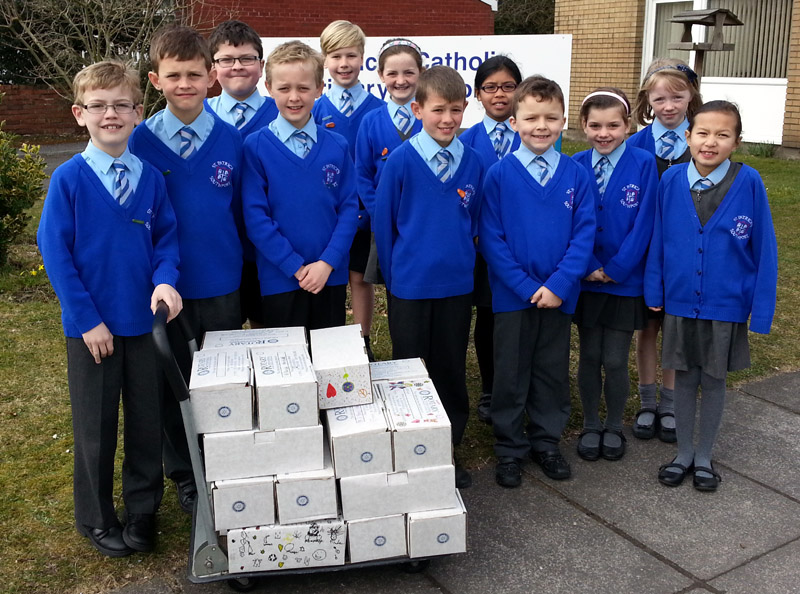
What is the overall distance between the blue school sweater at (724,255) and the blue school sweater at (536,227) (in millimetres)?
387

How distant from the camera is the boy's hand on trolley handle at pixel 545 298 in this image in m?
3.65

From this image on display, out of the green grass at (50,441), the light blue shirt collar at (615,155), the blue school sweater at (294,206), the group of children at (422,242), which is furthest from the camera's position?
the light blue shirt collar at (615,155)

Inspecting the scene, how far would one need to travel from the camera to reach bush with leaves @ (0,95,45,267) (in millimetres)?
7066

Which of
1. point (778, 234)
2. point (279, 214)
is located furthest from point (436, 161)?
point (778, 234)

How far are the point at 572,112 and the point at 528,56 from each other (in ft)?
29.8

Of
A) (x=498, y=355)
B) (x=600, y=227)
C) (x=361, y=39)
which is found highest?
(x=361, y=39)

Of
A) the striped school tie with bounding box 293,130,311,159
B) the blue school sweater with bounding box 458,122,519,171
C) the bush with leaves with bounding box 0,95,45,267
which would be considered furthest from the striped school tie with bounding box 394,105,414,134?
the bush with leaves with bounding box 0,95,45,267

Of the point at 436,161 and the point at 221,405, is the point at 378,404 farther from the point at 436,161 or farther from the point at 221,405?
the point at 436,161

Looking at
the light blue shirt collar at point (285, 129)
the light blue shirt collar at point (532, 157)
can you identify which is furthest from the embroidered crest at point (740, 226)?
the light blue shirt collar at point (285, 129)

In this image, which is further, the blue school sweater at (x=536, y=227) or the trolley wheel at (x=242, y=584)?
the blue school sweater at (x=536, y=227)

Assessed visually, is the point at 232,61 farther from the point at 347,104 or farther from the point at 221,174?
the point at 347,104

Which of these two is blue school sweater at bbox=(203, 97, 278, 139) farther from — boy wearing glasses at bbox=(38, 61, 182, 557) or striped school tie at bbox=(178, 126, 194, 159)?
boy wearing glasses at bbox=(38, 61, 182, 557)

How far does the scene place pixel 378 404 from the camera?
3137mm

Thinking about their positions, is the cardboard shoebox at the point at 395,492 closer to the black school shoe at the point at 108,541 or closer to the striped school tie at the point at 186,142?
the black school shoe at the point at 108,541
